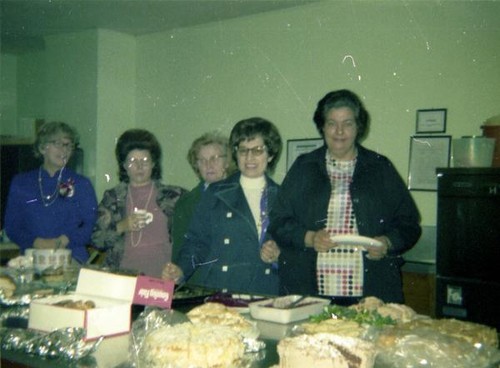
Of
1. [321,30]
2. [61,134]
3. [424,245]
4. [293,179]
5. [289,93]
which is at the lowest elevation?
[424,245]

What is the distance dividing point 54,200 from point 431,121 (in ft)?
7.33

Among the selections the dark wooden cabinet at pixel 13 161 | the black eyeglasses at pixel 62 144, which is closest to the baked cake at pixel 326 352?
the black eyeglasses at pixel 62 144

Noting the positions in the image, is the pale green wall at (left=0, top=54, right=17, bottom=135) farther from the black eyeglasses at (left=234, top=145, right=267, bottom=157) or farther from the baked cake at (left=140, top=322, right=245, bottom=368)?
the baked cake at (left=140, top=322, right=245, bottom=368)

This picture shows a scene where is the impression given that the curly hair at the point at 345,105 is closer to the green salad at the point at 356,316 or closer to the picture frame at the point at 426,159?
the green salad at the point at 356,316

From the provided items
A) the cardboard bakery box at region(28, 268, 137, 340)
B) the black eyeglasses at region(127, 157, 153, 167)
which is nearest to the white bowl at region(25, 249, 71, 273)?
the black eyeglasses at region(127, 157, 153, 167)

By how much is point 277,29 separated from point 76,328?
3462 millimetres

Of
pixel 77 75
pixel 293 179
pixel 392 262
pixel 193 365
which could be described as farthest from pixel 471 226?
pixel 77 75

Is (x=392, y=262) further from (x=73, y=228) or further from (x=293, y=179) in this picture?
(x=73, y=228)

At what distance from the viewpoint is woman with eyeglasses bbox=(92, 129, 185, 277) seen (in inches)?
102

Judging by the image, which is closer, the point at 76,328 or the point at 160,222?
the point at 76,328

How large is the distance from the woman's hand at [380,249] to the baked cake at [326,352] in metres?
0.97

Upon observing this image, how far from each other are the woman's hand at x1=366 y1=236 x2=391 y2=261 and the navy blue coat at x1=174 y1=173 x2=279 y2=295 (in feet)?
1.23

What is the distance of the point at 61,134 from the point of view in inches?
112

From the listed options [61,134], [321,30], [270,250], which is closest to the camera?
[270,250]
